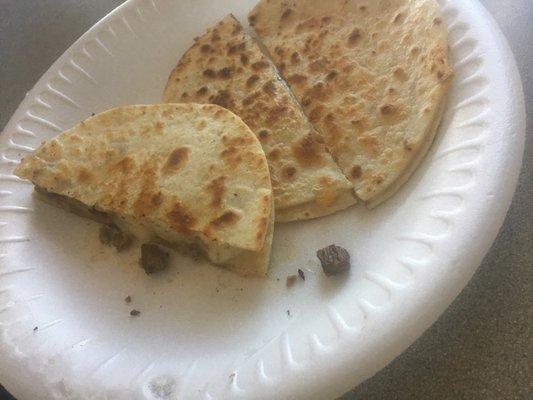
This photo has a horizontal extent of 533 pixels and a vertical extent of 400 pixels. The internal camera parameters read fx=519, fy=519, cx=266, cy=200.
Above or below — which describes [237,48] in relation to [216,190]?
above

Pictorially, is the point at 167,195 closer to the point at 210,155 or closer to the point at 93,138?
the point at 210,155

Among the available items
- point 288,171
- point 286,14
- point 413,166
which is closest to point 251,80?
point 286,14

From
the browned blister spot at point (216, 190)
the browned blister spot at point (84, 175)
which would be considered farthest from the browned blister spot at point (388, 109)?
the browned blister spot at point (84, 175)

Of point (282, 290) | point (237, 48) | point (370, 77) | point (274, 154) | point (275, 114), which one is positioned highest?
point (237, 48)

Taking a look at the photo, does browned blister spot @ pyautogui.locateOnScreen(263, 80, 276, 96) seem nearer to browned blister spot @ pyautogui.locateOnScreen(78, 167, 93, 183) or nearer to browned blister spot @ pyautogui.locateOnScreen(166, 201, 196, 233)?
browned blister spot @ pyautogui.locateOnScreen(166, 201, 196, 233)

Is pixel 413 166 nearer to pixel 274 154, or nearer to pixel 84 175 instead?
pixel 274 154

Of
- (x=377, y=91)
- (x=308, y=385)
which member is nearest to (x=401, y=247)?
(x=308, y=385)

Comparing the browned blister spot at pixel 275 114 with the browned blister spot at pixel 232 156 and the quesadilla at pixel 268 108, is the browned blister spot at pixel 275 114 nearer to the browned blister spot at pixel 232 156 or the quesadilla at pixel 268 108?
the quesadilla at pixel 268 108
